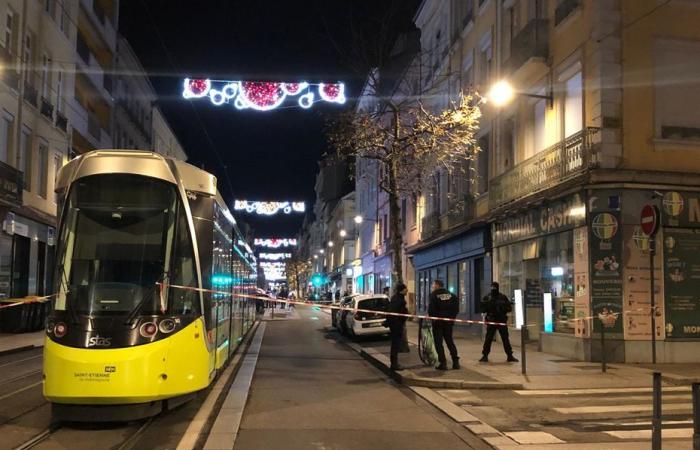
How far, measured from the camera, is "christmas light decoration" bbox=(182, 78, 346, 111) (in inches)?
707

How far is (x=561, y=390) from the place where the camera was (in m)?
11.4

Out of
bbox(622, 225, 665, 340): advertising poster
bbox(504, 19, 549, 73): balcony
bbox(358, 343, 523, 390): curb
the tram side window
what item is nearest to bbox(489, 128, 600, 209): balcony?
bbox(622, 225, 665, 340): advertising poster

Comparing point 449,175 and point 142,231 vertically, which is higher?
point 449,175

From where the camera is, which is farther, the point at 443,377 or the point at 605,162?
the point at 605,162

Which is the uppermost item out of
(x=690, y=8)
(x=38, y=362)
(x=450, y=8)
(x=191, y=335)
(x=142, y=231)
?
(x=450, y=8)

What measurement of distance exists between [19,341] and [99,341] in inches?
554

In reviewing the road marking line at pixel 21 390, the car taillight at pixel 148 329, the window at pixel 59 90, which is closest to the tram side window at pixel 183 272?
the car taillight at pixel 148 329

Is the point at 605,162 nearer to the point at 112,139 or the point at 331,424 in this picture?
the point at 331,424

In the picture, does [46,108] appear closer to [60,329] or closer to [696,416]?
[60,329]

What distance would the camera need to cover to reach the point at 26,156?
2638 cm

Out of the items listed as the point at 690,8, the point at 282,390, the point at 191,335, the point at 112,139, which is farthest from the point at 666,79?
the point at 112,139

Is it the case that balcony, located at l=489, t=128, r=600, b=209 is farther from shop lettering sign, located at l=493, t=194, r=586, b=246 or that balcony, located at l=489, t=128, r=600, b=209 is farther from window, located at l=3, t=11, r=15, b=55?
window, located at l=3, t=11, r=15, b=55

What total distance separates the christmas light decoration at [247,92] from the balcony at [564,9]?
22.3ft

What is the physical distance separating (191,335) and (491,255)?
15.0m
